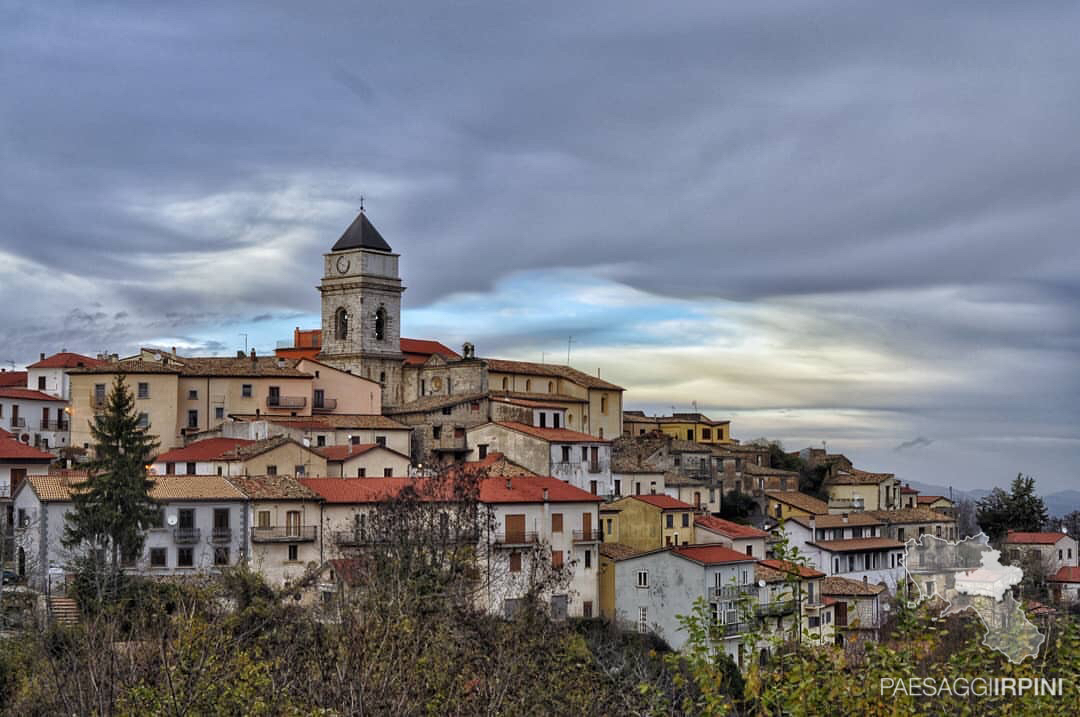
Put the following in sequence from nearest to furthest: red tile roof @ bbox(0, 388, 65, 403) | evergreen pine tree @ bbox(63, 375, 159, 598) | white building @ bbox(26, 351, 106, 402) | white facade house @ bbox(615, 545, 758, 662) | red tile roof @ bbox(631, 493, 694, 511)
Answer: evergreen pine tree @ bbox(63, 375, 159, 598) < white facade house @ bbox(615, 545, 758, 662) < red tile roof @ bbox(631, 493, 694, 511) < red tile roof @ bbox(0, 388, 65, 403) < white building @ bbox(26, 351, 106, 402)

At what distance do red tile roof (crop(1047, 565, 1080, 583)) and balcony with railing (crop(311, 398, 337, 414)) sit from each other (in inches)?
1678

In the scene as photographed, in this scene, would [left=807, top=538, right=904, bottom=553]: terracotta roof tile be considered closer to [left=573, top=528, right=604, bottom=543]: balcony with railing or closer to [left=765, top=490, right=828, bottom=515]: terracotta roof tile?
[left=765, top=490, right=828, bottom=515]: terracotta roof tile

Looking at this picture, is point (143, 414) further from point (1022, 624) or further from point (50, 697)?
point (1022, 624)

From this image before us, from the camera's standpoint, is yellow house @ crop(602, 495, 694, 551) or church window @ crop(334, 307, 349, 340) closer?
yellow house @ crop(602, 495, 694, 551)

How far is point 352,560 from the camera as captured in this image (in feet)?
164

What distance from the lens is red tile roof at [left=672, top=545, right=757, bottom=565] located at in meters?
56.2

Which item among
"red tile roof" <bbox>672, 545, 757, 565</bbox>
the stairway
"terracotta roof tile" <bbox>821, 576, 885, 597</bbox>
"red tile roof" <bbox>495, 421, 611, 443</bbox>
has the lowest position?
"terracotta roof tile" <bbox>821, 576, 885, 597</bbox>

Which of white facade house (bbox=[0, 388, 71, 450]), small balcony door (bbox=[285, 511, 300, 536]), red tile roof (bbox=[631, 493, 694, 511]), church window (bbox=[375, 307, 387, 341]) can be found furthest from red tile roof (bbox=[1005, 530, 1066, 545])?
white facade house (bbox=[0, 388, 71, 450])

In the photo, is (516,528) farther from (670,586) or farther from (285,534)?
(285,534)

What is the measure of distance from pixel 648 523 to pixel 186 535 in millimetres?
21760

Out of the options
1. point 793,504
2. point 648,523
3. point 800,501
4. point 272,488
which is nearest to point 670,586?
point 648,523

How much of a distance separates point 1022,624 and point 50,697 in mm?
14062

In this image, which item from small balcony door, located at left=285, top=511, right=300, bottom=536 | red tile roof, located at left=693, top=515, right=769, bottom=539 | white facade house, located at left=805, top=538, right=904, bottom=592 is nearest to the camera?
small balcony door, located at left=285, top=511, right=300, bottom=536

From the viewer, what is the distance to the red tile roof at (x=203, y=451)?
2501 inches
